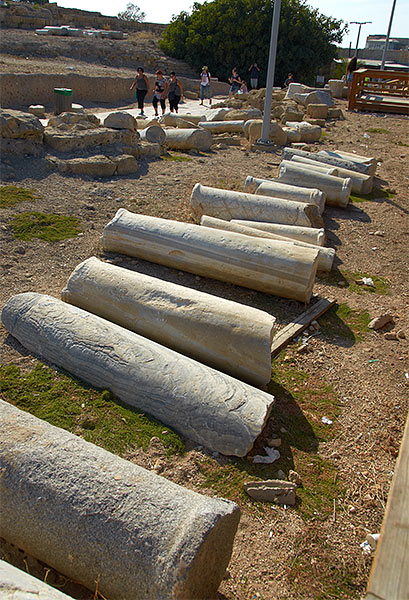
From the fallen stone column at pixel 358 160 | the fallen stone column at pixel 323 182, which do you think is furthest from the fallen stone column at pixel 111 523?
the fallen stone column at pixel 358 160

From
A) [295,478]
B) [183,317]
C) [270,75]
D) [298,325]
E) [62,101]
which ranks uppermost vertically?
[270,75]

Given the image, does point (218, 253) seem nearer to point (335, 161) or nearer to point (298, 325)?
point (298, 325)

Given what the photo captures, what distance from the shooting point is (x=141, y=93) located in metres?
15.4

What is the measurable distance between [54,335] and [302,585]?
2521 mm

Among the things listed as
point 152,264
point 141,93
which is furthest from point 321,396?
point 141,93

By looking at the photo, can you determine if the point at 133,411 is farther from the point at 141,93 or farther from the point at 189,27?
the point at 189,27

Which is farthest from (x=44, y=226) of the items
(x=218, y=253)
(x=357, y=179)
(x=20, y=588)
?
(x=357, y=179)

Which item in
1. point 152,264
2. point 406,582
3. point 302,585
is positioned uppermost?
point 406,582

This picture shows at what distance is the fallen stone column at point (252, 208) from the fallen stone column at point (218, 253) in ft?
4.68

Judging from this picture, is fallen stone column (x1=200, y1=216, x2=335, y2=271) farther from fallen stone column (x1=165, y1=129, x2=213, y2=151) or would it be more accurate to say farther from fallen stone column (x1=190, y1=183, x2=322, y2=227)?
fallen stone column (x1=165, y1=129, x2=213, y2=151)

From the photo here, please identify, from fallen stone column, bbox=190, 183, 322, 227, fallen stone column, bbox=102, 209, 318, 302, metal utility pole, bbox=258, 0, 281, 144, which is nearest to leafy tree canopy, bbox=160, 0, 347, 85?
metal utility pole, bbox=258, 0, 281, 144

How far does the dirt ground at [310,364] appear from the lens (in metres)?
2.74

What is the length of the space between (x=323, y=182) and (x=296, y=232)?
8.67ft

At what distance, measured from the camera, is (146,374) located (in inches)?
141
